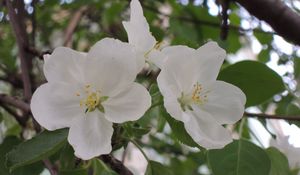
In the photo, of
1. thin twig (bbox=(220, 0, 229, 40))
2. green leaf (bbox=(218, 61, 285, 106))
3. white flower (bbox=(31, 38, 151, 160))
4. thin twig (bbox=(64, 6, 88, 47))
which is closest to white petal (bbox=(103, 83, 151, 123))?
white flower (bbox=(31, 38, 151, 160))

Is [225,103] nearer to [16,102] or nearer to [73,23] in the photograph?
[16,102]

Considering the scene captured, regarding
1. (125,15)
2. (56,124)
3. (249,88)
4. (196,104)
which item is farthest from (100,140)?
(125,15)

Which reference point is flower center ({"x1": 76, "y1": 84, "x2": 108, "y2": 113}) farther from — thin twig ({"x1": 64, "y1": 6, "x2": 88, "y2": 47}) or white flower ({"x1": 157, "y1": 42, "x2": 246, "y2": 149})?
thin twig ({"x1": 64, "y1": 6, "x2": 88, "y2": 47})

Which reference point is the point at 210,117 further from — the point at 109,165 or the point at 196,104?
the point at 109,165

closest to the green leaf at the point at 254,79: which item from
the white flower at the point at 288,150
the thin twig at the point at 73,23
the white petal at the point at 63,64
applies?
the white flower at the point at 288,150

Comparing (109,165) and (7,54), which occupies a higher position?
(109,165)

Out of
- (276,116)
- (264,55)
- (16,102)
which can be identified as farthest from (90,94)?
(264,55)
